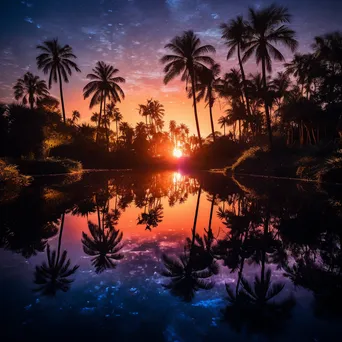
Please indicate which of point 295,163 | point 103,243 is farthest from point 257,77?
point 103,243

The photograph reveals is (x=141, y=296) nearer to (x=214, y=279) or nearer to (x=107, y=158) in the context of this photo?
(x=214, y=279)

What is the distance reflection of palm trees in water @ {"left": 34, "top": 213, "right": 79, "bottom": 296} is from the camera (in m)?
3.15

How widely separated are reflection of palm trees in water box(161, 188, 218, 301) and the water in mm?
17

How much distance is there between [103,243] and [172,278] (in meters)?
2.02

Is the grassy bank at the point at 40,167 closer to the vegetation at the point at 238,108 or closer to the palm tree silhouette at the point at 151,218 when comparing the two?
the vegetation at the point at 238,108

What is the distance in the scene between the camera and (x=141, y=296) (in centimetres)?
301

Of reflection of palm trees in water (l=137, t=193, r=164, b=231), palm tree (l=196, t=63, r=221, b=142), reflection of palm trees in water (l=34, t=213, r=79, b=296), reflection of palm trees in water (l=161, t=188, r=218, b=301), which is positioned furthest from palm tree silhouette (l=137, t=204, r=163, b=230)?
palm tree (l=196, t=63, r=221, b=142)

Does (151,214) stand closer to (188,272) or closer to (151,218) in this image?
(151,218)

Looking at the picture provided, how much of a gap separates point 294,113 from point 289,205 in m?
23.3

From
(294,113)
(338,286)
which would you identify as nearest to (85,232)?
(338,286)

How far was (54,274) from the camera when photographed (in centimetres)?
356

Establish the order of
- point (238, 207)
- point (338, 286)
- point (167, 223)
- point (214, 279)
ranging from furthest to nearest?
point (238, 207)
point (167, 223)
point (214, 279)
point (338, 286)

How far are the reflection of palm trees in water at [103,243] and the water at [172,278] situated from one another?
0.07 ft

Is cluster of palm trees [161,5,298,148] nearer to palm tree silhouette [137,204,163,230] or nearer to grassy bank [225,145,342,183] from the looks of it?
grassy bank [225,145,342,183]
